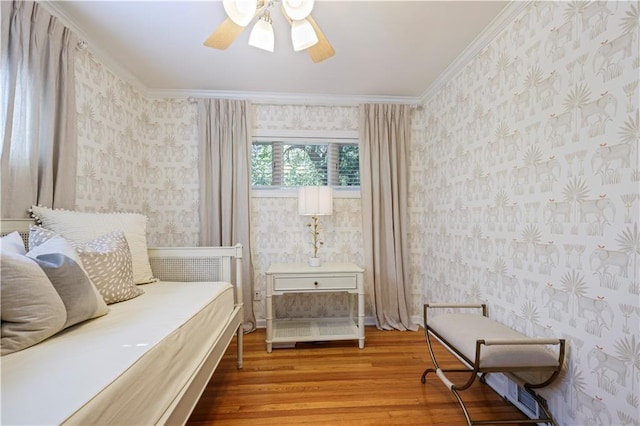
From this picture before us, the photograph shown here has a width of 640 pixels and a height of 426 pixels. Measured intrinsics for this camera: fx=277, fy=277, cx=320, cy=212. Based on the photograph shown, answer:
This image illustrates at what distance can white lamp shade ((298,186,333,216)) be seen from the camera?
2.56 m

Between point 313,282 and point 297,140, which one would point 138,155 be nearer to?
point 297,140

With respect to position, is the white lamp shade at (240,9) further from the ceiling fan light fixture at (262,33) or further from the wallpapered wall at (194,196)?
the wallpapered wall at (194,196)

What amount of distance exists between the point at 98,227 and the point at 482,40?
112 inches

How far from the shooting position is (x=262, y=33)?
4.83 feet

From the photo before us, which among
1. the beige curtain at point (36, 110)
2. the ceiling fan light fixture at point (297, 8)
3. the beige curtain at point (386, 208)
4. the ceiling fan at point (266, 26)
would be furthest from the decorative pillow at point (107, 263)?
the beige curtain at point (386, 208)

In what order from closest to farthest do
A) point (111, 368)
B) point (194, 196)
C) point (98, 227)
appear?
point (111, 368) < point (98, 227) < point (194, 196)

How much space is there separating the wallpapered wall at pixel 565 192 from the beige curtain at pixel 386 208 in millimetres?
741

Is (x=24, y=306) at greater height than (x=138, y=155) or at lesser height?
lesser

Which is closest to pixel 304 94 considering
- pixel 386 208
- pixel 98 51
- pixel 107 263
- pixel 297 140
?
pixel 297 140

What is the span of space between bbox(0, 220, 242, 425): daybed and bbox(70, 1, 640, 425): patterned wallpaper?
1.25 m

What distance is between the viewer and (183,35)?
6.41 feet

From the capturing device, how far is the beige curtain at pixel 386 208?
A: 2844 mm

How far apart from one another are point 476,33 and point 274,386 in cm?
280

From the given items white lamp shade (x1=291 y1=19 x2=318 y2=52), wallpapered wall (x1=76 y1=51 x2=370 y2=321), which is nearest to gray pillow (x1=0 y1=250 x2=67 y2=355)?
white lamp shade (x1=291 y1=19 x2=318 y2=52)
